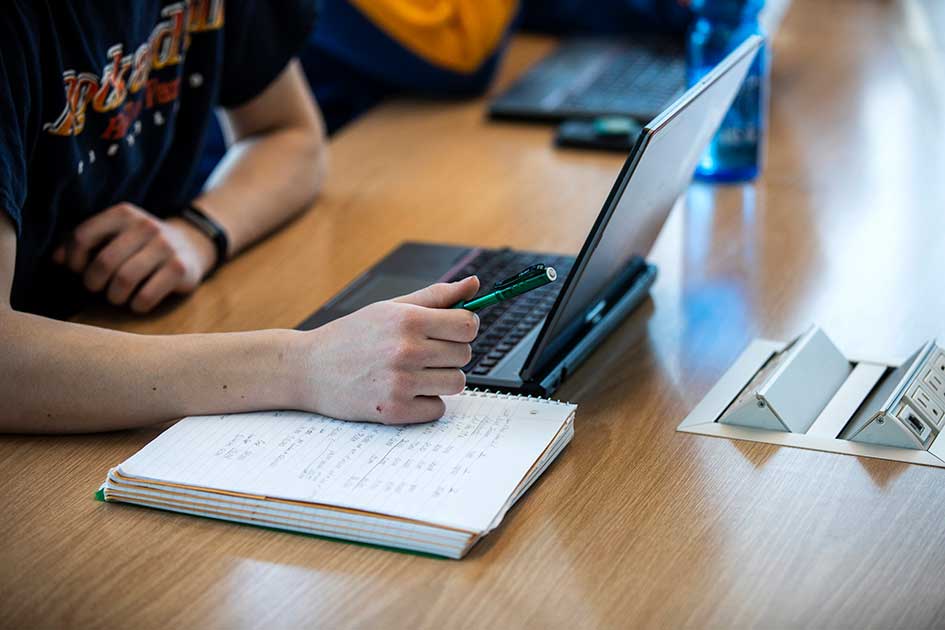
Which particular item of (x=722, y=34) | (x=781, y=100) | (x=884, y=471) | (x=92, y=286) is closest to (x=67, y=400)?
(x=92, y=286)

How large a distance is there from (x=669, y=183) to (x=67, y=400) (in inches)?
21.3

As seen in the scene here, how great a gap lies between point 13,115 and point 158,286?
245 mm

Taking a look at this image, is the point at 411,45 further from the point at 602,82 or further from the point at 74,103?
the point at 74,103

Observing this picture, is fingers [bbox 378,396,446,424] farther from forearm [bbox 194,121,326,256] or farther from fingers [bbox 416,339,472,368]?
forearm [bbox 194,121,326,256]

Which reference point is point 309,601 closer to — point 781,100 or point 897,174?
point 897,174

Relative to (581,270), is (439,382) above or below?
below

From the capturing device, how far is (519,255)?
122 cm

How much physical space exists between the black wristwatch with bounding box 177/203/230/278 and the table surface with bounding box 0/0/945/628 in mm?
26

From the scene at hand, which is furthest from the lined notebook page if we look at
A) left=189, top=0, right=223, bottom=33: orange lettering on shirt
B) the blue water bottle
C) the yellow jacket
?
the yellow jacket

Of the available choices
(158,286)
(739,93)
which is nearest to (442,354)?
(158,286)

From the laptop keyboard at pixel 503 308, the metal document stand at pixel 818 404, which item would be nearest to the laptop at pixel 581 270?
the laptop keyboard at pixel 503 308

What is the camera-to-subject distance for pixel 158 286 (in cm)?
116

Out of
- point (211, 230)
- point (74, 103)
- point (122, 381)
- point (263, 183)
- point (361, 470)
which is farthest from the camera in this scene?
point (263, 183)

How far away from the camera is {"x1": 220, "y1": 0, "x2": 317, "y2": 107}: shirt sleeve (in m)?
1.37
